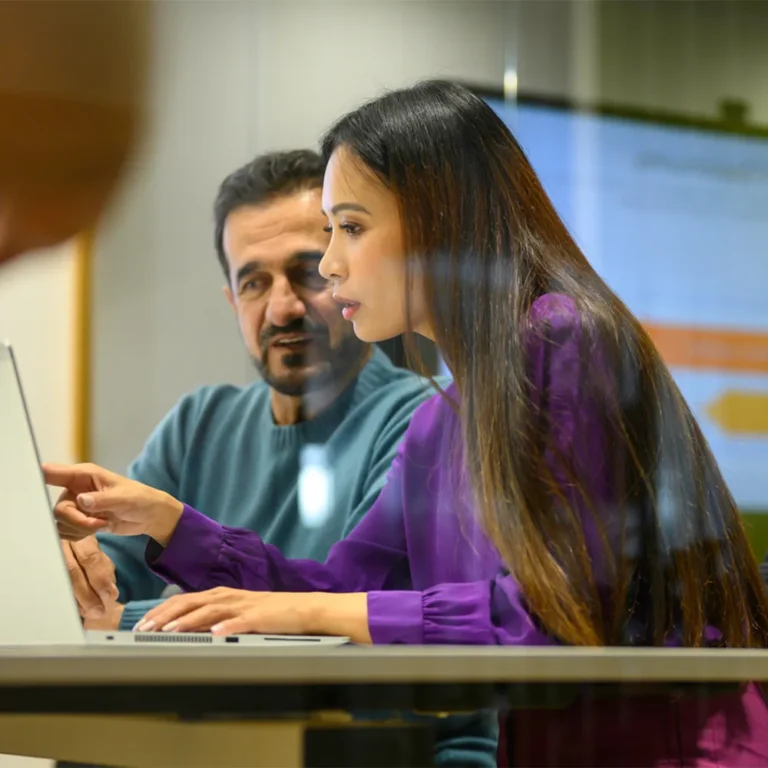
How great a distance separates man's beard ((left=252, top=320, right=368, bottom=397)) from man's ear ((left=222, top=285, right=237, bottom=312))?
0.20ft

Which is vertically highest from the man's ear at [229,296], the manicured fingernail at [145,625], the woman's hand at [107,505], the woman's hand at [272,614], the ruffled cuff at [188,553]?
the man's ear at [229,296]

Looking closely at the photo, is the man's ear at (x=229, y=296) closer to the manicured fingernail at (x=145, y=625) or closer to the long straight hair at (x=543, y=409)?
the long straight hair at (x=543, y=409)

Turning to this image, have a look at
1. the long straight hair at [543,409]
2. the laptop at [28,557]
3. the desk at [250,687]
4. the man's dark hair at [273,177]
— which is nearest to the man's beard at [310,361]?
the long straight hair at [543,409]

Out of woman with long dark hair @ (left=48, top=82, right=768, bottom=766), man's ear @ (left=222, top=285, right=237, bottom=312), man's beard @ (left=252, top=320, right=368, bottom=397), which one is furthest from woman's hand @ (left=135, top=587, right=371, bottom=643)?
man's ear @ (left=222, top=285, right=237, bottom=312)

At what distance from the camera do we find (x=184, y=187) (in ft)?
5.62

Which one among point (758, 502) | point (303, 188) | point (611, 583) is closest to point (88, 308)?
point (303, 188)

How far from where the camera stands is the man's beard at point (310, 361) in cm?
171

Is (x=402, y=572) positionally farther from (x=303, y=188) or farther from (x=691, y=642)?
(x=303, y=188)

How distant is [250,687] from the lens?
2.94 feet

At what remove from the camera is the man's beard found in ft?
5.60

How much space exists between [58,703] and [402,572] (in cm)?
79

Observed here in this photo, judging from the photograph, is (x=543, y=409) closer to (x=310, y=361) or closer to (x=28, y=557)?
(x=310, y=361)

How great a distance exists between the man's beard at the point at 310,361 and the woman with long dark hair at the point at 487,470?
0.04 m

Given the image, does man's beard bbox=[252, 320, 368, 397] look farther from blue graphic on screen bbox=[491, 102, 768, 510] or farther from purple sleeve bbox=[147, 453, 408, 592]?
blue graphic on screen bbox=[491, 102, 768, 510]
